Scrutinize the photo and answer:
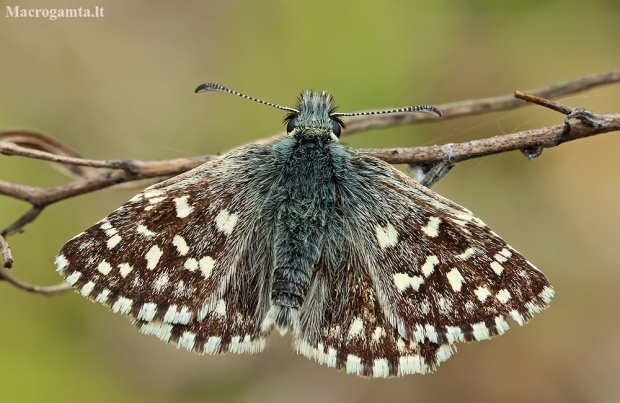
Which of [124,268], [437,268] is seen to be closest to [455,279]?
[437,268]

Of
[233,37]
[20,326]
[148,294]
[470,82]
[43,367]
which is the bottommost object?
[148,294]

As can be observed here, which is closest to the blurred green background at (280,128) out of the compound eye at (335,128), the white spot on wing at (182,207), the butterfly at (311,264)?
the compound eye at (335,128)

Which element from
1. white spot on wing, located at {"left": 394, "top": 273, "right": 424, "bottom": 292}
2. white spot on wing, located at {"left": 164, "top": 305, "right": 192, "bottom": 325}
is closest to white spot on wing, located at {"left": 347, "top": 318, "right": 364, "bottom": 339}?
white spot on wing, located at {"left": 394, "top": 273, "right": 424, "bottom": 292}

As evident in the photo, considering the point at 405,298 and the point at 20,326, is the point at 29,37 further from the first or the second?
the point at 405,298

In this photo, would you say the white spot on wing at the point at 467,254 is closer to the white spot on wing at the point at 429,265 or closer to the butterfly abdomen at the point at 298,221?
the white spot on wing at the point at 429,265

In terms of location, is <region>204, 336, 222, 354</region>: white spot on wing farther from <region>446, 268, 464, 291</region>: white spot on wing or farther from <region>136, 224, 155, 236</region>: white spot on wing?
<region>446, 268, 464, 291</region>: white spot on wing

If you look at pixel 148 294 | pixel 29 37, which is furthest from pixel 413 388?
pixel 29 37

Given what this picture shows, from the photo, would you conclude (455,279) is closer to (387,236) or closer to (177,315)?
(387,236)
